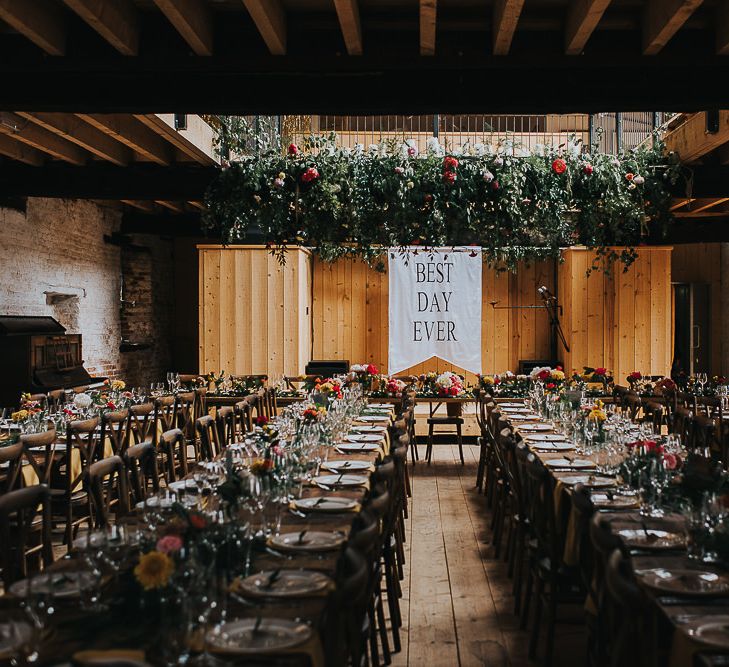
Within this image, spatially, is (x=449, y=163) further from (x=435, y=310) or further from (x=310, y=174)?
(x=435, y=310)

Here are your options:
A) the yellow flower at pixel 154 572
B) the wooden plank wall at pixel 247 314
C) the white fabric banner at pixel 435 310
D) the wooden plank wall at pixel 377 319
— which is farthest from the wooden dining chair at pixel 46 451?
the wooden plank wall at pixel 377 319

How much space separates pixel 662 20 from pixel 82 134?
5561 mm

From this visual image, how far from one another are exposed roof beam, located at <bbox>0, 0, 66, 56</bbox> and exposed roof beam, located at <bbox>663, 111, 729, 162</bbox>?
5.70m

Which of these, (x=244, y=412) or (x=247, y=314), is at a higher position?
(x=247, y=314)

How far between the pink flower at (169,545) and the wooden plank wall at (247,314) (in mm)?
→ 9507

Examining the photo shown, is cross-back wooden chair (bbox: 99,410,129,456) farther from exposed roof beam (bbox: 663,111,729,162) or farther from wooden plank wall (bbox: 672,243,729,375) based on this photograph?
wooden plank wall (bbox: 672,243,729,375)

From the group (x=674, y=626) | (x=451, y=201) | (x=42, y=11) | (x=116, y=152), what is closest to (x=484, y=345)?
(x=451, y=201)

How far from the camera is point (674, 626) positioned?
2.29 m

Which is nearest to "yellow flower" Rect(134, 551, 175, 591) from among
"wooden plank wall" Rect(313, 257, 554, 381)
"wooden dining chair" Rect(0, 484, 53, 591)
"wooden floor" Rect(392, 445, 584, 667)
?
"wooden dining chair" Rect(0, 484, 53, 591)

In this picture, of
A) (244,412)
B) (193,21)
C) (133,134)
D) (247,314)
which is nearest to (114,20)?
(193,21)

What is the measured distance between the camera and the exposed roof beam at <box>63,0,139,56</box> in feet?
13.6

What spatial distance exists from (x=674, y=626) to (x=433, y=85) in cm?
396

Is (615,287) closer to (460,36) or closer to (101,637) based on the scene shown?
(460,36)

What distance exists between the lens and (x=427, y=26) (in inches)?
173
